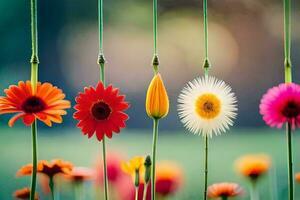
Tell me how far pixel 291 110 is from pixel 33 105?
1.07ft

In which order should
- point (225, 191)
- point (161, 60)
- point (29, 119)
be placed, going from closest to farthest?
point (29, 119)
point (225, 191)
point (161, 60)

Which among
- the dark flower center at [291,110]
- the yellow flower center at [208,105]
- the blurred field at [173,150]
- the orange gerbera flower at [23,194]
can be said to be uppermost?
the yellow flower center at [208,105]

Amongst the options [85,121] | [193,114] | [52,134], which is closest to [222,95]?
[193,114]

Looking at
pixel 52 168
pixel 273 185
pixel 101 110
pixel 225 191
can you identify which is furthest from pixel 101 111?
pixel 273 185

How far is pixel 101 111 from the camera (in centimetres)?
74

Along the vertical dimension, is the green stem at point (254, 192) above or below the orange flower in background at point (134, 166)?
below

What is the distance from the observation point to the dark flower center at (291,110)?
731mm

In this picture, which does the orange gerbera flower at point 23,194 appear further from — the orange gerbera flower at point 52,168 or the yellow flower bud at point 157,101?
the yellow flower bud at point 157,101

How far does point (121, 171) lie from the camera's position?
83cm

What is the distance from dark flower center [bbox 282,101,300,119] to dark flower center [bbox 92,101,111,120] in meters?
0.23

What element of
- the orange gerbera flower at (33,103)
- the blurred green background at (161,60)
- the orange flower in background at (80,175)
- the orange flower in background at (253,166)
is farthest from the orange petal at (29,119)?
the orange flower in background at (253,166)

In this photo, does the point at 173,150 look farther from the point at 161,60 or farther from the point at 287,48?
the point at 287,48

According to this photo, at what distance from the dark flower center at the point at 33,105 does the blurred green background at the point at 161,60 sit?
0.78 ft

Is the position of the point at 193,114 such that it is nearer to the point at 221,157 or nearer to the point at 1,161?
the point at 221,157
